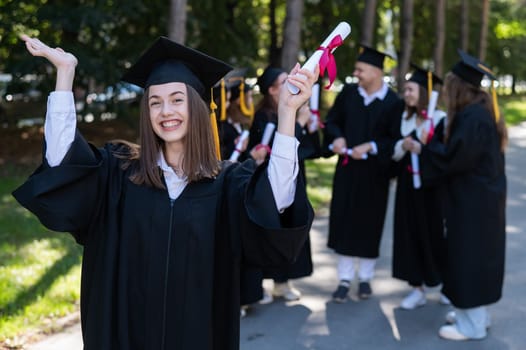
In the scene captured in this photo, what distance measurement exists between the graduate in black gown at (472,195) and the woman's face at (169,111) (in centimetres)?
290

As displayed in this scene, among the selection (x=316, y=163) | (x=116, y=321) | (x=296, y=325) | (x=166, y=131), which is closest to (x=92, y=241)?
(x=116, y=321)

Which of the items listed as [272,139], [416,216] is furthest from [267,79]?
[416,216]

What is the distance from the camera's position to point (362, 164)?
628 centimetres

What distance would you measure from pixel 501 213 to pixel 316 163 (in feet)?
28.4

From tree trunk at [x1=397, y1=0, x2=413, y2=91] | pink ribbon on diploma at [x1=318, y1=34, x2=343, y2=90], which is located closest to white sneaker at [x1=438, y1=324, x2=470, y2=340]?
pink ribbon on diploma at [x1=318, y1=34, x2=343, y2=90]

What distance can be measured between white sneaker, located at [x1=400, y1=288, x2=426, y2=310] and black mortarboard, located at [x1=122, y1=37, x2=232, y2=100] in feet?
11.9

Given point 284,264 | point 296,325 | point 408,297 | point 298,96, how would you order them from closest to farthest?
1. point 298,96
2. point 284,264
3. point 296,325
4. point 408,297

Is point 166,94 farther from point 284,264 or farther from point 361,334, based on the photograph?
point 361,334

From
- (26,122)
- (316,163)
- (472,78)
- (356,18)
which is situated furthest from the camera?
(356,18)

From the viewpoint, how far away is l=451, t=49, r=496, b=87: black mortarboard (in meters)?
5.18

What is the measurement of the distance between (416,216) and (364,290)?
2.68ft

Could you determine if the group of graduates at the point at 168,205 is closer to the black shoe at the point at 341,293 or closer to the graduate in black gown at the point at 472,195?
the graduate in black gown at the point at 472,195

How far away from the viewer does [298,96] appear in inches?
101

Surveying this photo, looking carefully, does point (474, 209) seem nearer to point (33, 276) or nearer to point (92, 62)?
point (33, 276)
